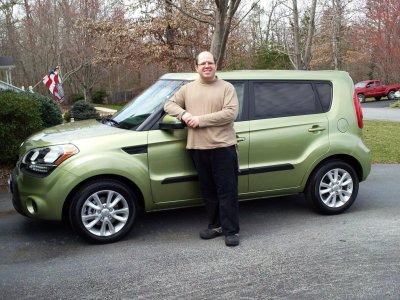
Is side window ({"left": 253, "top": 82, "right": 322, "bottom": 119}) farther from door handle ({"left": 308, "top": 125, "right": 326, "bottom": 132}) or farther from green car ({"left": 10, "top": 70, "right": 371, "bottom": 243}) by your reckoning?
door handle ({"left": 308, "top": 125, "right": 326, "bottom": 132})

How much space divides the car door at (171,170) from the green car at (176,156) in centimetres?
1

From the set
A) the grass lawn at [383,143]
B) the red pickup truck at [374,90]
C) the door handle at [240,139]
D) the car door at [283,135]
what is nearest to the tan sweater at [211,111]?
the door handle at [240,139]

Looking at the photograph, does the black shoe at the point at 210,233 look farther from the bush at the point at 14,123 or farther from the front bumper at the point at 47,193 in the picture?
the bush at the point at 14,123

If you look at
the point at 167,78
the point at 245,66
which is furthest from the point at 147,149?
the point at 245,66

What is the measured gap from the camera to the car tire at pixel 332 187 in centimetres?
525

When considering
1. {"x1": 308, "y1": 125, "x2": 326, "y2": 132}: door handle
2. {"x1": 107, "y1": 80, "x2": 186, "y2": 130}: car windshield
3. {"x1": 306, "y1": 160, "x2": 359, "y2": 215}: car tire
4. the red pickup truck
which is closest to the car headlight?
{"x1": 107, "y1": 80, "x2": 186, "y2": 130}: car windshield

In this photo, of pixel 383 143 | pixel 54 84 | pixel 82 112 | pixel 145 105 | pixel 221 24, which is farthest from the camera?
pixel 82 112

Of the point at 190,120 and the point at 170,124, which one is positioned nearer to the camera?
the point at 190,120

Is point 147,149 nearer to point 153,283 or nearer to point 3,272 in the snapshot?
point 153,283

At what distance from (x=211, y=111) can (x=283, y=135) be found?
3.70 feet

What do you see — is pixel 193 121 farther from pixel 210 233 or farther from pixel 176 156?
pixel 210 233

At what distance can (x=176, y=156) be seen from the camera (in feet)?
15.2

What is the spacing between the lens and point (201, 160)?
444 cm

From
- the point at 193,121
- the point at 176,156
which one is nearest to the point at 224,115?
the point at 193,121
